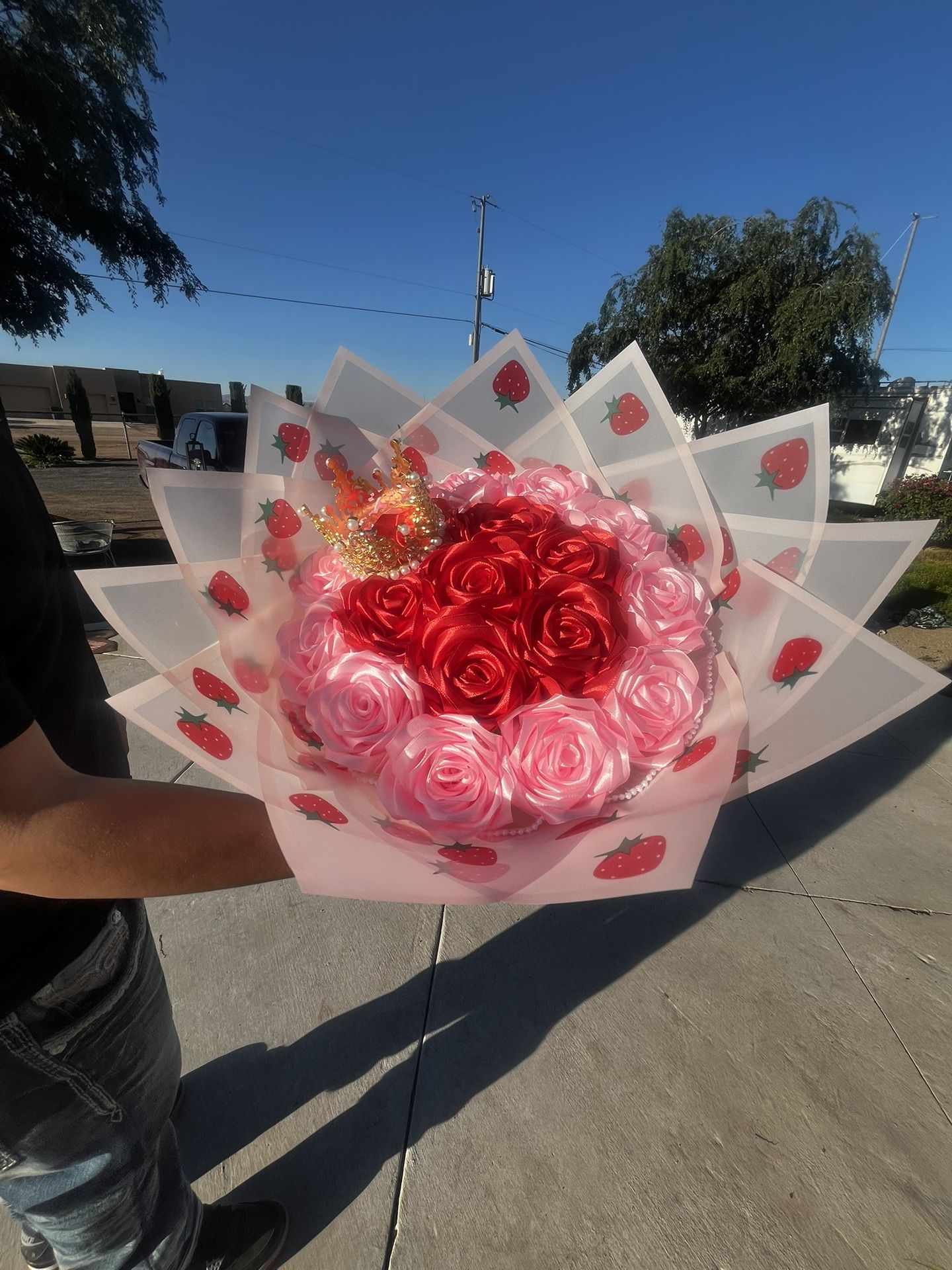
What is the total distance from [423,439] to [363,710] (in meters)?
0.66

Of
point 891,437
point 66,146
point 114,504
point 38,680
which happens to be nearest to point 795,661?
point 38,680

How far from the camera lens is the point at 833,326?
47.8 ft

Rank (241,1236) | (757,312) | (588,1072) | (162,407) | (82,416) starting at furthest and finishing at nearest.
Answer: (162,407), (82,416), (757,312), (588,1072), (241,1236)

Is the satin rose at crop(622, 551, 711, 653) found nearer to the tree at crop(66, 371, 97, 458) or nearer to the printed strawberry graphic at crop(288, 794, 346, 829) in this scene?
the printed strawberry graphic at crop(288, 794, 346, 829)

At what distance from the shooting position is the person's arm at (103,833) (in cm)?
60

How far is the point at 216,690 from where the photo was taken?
88cm

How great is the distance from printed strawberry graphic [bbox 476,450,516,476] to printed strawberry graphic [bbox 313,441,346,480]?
295 mm

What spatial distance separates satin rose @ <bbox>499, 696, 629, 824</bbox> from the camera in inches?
29.0

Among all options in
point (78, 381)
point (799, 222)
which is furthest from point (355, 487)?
point (78, 381)

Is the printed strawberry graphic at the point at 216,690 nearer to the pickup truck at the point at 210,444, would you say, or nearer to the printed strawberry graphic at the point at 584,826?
the printed strawberry graphic at the point at 584,826

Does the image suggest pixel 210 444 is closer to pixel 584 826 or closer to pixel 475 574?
pixel 475 574

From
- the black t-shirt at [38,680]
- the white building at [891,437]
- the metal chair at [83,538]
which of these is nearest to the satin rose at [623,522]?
the black t-shirt at [38,680]

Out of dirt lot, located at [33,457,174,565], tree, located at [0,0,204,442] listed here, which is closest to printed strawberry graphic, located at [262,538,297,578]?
dirt lot, located at [33,457,174,565]

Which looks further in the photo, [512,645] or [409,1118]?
[409,1118]
